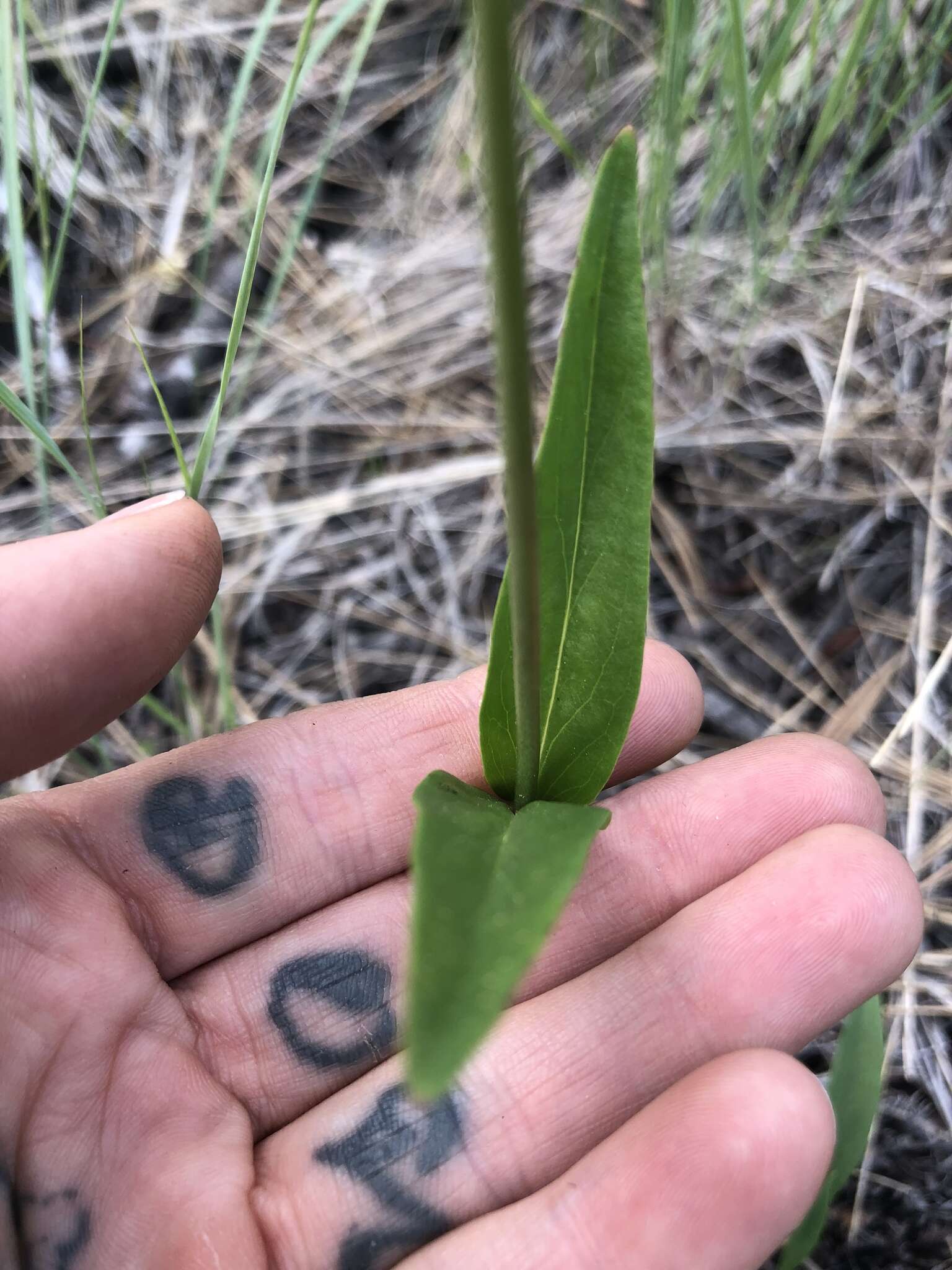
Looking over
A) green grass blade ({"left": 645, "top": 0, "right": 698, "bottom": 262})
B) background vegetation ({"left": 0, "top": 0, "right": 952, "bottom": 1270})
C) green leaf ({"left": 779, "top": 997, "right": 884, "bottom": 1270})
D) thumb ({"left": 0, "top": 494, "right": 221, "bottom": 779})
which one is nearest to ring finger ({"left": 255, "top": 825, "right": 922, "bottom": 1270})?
green leaf ({"left": 779, "top": 997, "right": 884, "bottom": 1270})

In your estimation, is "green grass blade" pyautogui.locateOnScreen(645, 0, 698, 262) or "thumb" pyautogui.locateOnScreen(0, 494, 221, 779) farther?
"green grass blade" pyautogui.locateOnScreen(645, 0, 698, 262)

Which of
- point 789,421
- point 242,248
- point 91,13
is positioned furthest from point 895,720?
point 91,13

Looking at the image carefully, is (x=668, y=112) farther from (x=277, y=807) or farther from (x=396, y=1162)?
(x=396, y=1162)

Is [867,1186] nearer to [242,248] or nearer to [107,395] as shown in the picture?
→ [107,395]

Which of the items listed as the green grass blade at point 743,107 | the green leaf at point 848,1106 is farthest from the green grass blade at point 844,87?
the green leaf at point 848,1106

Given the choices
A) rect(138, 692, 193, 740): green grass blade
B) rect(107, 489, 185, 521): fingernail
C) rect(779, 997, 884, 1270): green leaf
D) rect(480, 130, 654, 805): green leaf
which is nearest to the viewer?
rect(480, 130, 654, 805): green leaf

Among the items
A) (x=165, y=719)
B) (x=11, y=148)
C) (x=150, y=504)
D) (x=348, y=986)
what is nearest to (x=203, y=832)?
(x=348, y=986)

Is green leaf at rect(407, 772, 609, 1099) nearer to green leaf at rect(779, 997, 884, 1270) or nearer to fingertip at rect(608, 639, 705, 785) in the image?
fingertip at rect(608, 639, 705, 785)
